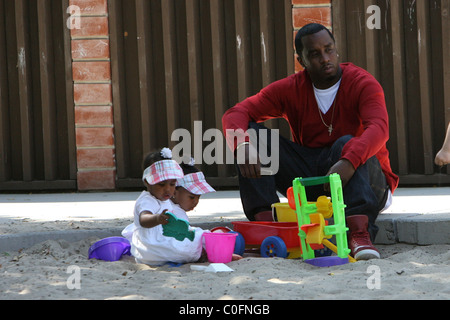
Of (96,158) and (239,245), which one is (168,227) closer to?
(239,245)

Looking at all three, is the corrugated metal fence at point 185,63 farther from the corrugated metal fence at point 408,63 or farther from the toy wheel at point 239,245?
the toy wheel at point 239,245

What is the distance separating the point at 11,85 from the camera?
28.1 ft

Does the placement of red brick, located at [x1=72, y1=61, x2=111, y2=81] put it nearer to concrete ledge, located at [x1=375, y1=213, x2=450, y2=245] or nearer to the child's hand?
concrete ledge, located at [x1=375, y1=213, x2=450, y2=245]

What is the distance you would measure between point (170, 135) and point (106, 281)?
4.68 m

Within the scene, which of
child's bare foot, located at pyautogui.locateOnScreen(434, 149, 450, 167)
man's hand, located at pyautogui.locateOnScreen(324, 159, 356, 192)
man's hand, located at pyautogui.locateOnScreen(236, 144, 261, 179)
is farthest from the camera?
man's hand, located at pyautogui.locateOnScreen(236, 144, 261, 179)

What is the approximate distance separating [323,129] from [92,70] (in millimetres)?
4128

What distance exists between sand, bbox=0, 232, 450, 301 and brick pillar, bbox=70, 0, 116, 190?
377 cm

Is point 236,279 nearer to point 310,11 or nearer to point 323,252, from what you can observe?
point 323,252

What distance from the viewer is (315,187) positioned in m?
4.61

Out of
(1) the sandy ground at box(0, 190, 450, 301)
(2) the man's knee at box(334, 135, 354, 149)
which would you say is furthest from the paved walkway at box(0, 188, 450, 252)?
(2) the man's knee at box(334, 135, 354, 149)

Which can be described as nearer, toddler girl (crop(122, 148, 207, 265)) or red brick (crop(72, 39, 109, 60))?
toddler girl (crop(122, 148, 207, 265))

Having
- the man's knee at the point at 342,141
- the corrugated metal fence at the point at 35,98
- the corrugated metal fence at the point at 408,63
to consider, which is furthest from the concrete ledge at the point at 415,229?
the corrugated metal fence at the point at 35,98

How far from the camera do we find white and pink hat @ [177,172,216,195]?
14.1 ft

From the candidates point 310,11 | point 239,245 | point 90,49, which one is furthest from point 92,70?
point 239,245
